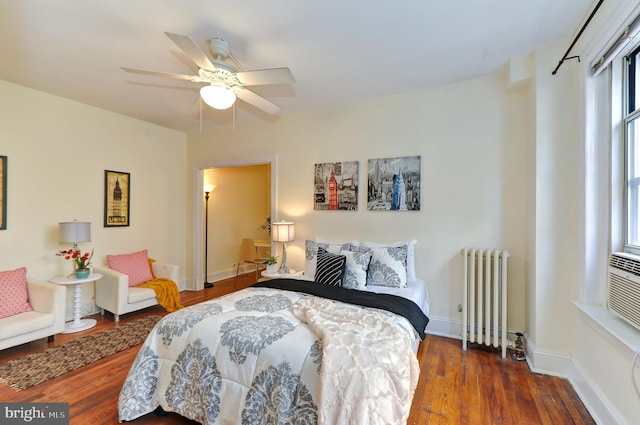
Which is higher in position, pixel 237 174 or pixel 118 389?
pixel 237 174

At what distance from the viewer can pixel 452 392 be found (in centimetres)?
214

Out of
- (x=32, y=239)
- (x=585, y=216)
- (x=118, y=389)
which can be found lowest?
(x=118, y=389)

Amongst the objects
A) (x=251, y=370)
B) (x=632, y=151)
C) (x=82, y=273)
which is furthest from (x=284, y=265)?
(x=632, y=151)

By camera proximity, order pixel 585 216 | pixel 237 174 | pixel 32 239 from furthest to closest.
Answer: pixel 237 174 → pixel 32 239 → pixel 585 216

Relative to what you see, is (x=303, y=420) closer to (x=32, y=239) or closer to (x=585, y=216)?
(x=585, y=216)

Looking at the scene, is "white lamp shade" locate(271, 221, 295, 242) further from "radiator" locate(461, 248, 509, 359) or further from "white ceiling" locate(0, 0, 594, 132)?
"radiator" locate(461, 248, 509, 359)

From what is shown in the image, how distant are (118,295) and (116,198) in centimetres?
143

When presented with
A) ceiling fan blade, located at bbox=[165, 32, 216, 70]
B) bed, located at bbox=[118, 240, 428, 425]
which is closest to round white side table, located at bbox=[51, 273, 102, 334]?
bed, located at bbox=[118, 240, 428, 425]

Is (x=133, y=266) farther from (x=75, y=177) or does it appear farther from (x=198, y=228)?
(x=75, y=177)

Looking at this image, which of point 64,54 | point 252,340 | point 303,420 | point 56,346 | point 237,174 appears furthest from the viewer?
point 237,174

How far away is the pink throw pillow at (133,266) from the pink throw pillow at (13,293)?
885 millimetres

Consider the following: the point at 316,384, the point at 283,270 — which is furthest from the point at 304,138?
the point at 316,384

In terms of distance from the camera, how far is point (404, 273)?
2.90 meters

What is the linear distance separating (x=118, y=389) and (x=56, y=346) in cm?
126
